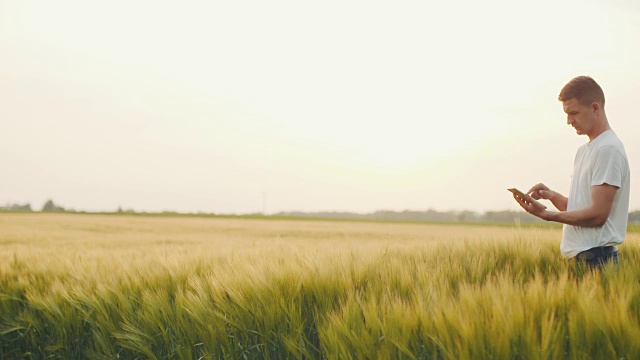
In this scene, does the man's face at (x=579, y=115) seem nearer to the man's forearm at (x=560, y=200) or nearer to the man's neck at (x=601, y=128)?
the man's neck at (x=601, y=128)

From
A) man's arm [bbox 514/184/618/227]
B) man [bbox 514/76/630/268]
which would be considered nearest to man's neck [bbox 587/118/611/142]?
man [bbox 514/76/630/268]

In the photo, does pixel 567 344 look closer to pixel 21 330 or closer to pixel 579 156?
pixel 579 156

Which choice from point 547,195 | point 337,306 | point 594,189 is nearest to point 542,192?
point 547,195

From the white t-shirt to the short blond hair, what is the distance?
0.23 m

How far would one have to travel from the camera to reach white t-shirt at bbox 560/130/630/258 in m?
2.91

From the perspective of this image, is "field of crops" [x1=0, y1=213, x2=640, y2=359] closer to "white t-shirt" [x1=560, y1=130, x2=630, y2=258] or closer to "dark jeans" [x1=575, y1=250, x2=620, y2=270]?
"dark jeans" [x1=575, y1=250, x2=620, y2=270]

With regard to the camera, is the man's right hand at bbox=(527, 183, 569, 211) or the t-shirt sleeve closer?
the t-shirt sleeve

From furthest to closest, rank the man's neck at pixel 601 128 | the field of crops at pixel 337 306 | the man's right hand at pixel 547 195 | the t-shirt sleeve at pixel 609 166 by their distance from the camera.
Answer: the man's right hand at pixel 547 195 < the man's neck at pixel 601 128 < the t-shirt sleeve at pixel 609 166 < the field of crops at pixel 337 306

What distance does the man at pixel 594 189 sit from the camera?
9.57 feet

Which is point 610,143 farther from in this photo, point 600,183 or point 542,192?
point 542,192

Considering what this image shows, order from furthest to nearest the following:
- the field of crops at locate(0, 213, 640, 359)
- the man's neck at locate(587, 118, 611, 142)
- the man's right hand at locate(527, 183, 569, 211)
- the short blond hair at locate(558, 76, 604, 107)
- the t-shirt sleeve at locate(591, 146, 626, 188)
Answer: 1. the man's right hand at locate(527, 183, 569, 211)
2. the man's neck at locate(587, 118, 611, 142)
3. the short blond hair at locate(558, 76, 604, 107)
4. the t-shirt sleeve at locate(591, 146, 626, 188)
5. the field of crops at locate(0, 213, 640, 359)

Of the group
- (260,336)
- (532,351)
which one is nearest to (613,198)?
(532,351)

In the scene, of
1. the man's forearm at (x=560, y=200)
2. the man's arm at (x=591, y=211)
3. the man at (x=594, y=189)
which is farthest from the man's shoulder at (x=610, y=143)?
the man's forearm at (x=560, y=200)

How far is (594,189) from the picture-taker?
2945mm
